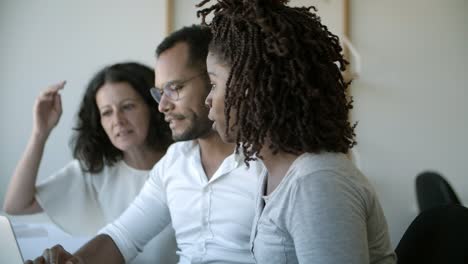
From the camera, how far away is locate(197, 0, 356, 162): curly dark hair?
80cm

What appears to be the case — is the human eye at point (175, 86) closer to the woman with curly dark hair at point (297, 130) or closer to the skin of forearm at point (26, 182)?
the woman with curly dark hair at point (297, 130)

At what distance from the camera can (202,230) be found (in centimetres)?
124

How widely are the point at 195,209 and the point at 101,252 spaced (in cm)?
30

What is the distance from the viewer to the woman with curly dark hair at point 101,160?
1688mm

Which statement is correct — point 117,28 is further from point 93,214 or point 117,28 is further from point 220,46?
point 220,46

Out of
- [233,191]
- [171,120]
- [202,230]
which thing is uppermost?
[171,120]

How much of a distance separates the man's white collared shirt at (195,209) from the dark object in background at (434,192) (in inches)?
23.5

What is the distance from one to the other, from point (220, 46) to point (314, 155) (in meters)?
0.29

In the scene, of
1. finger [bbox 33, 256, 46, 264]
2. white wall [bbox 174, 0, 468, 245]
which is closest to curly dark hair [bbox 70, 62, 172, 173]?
finger [bbox 33, 256, 46, 264]

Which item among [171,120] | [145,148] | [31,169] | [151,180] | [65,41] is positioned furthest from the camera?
[65,41]

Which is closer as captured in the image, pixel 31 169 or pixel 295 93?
pixel 295 93

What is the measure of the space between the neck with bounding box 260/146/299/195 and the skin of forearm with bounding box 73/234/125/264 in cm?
61

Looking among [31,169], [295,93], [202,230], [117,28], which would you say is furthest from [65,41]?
[295,93]

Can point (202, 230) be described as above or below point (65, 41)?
below
